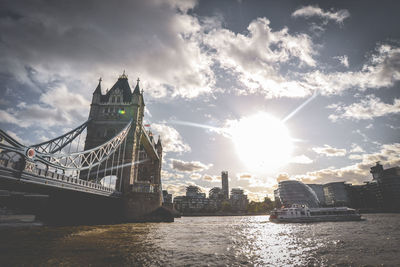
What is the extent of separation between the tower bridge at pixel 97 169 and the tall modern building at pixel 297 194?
114564 mm

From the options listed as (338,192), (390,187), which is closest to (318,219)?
(390,187)

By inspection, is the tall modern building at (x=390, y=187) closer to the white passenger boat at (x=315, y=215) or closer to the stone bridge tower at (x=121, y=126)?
the white passenger boat at (x=315, y=215)

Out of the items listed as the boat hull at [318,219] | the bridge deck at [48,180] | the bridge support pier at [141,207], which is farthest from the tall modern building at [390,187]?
the bridge deck at [48,180]

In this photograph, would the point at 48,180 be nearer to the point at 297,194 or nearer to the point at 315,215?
the point at 315,215

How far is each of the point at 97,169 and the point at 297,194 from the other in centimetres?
13746

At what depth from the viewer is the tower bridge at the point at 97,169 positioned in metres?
19.6

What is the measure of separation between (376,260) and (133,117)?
49169mm

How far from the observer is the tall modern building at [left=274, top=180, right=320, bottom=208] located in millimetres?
131375

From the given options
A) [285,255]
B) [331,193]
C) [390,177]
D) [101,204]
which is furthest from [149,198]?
[331,193]

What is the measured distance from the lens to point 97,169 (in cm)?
4609

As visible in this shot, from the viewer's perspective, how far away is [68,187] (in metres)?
25.1

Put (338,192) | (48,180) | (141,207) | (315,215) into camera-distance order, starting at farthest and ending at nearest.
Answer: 1. (338,192)
2. (315,215)
3. (141,207)
4. (48,180)

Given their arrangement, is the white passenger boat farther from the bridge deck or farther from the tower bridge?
the bridge deck

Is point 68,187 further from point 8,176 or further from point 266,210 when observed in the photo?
point 266,210
